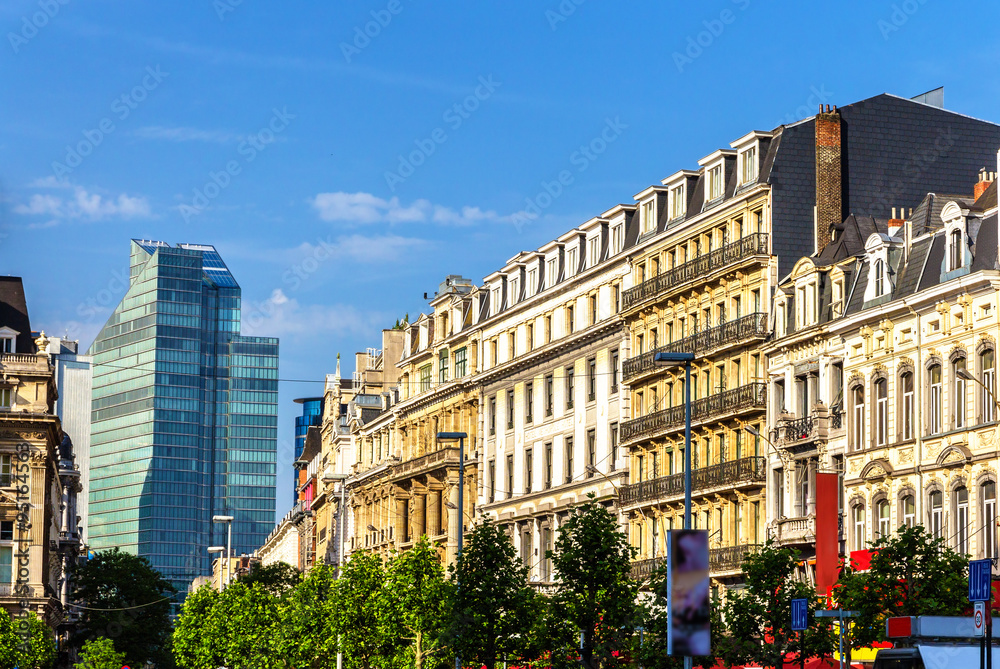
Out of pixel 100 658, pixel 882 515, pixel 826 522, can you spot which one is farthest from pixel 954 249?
pixel 100 658

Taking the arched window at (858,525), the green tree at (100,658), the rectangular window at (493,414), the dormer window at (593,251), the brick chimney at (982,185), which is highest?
the dormer window at (593,251)

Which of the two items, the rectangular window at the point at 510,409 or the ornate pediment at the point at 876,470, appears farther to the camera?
the rectangular window at the point at 510,409

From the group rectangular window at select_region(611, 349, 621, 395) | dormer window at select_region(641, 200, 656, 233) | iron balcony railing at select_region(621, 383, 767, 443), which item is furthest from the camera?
rectangular window at select_region(611, 349, 621, 395)

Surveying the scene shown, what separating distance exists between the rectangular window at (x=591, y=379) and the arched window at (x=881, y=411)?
23987 millimetres

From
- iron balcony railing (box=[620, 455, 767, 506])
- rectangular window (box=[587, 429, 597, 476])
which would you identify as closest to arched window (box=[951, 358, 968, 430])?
iron balcony railing (box=[620, 455, 767, 506])

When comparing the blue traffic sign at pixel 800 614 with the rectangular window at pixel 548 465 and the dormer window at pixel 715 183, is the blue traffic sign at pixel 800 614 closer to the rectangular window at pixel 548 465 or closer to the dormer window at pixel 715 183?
the dormer window at pixel 715 183

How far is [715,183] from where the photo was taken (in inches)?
2724

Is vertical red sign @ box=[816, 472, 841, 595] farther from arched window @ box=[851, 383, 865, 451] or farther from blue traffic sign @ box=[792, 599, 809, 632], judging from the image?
blue traffic sign @ box=[792, 599, 809, 632]

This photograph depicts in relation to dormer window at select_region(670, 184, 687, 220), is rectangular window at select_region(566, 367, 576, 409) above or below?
below

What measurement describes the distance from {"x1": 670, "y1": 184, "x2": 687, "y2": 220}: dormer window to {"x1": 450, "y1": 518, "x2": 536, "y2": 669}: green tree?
21.6m

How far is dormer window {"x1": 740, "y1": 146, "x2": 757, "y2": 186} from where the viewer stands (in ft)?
217

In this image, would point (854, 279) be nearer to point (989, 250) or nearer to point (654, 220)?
point (989, 250)

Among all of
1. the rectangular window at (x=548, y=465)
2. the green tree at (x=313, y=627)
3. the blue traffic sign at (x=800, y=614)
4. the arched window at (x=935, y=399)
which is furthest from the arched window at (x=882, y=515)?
the rectangular window at (x=548, y=465)

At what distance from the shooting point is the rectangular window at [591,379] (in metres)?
78.5
